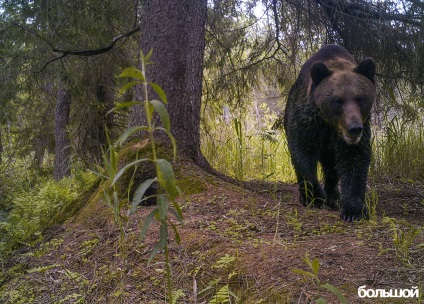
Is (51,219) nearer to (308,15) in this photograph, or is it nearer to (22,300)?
(22,300)

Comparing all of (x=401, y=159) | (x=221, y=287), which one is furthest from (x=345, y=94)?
(x=401, y=159)

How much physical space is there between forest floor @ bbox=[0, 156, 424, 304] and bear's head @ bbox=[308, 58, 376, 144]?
93cm

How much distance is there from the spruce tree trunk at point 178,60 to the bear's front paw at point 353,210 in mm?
1712

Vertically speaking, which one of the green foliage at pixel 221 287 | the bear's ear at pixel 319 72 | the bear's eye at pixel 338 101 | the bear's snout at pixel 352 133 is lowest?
the green foliage at pixel 221 287

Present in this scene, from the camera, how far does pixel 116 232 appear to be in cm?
380

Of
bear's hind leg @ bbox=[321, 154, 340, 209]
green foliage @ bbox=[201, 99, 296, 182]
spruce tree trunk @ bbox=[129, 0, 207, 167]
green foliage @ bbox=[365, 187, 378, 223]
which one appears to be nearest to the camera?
green foliage @ bbox=[365, 187, 378, 223]

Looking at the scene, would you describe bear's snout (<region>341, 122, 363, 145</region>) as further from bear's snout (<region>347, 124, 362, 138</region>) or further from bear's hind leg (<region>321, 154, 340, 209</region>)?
bear's hind leg (<region>321, 154, 340, 209</region>)

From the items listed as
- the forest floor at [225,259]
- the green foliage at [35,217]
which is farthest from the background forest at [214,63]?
the forest floor at [225,259]

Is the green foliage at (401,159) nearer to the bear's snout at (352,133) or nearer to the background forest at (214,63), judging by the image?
the background forest at (214,63)

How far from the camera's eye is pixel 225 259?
308 cm

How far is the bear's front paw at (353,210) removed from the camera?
14.2 ft

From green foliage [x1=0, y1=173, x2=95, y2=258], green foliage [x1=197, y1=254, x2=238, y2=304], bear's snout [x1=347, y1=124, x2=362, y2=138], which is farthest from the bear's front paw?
green foliage [x1=0, y1=173, x2=95, y2=258]

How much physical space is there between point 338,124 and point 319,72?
2.05 feet

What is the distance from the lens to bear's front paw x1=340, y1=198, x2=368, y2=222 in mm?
4336
